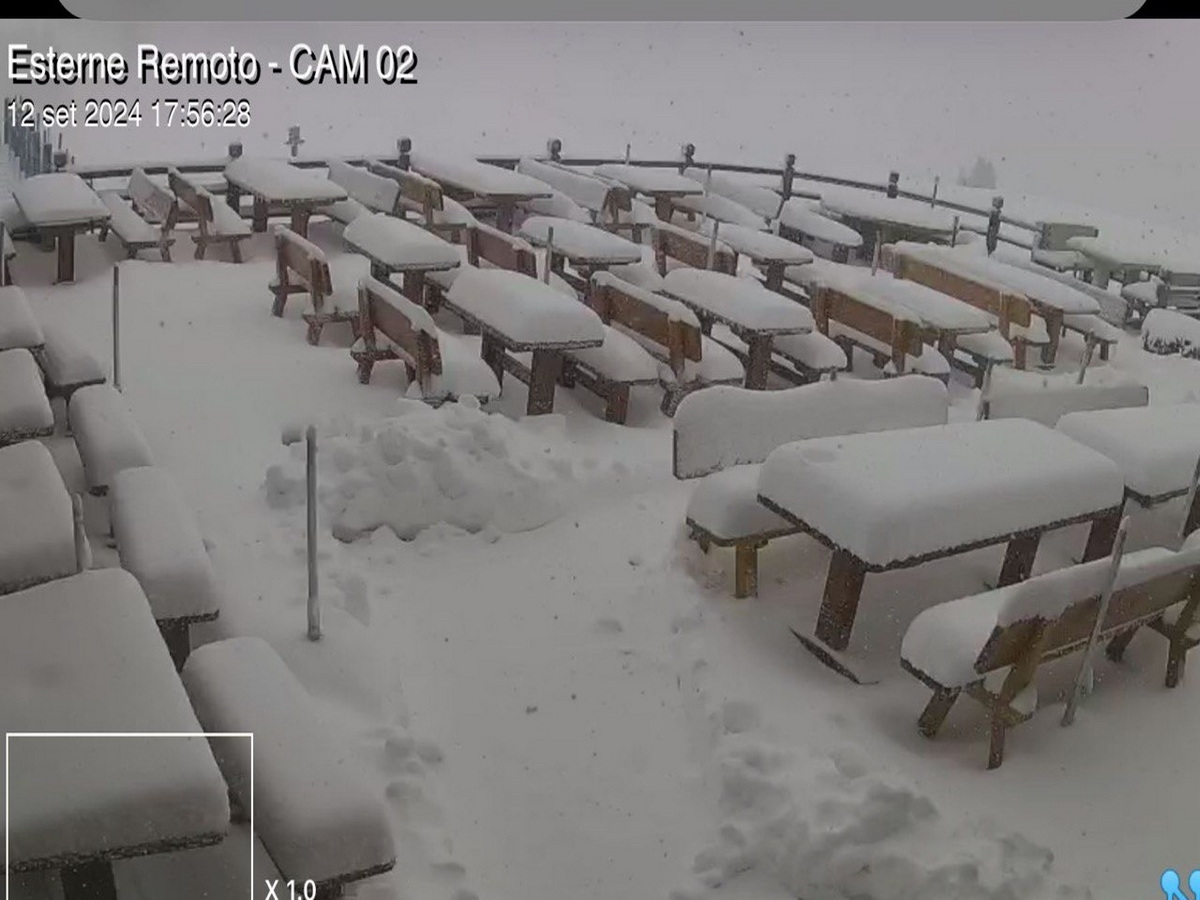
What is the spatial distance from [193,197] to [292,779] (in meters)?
5.89

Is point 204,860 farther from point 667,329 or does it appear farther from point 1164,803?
point 667,329

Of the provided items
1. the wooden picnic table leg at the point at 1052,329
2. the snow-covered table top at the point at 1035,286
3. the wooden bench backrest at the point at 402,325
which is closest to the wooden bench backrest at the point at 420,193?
the wooden bench backrest at the point at 402,325

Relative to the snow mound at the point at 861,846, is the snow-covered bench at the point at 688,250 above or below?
above

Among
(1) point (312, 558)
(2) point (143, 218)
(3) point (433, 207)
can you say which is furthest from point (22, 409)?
(2) point (143, 218)

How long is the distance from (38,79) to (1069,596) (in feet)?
11.5

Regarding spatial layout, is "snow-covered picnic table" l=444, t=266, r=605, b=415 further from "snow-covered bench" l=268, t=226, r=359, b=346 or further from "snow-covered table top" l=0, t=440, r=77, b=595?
"snow-covered table top" l=0, t=440, r=77, b=595

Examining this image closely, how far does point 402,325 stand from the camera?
15.5ft

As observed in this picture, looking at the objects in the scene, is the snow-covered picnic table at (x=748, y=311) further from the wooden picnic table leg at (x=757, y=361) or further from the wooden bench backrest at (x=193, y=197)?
the wooden bench backrest at (x=193, y=197)

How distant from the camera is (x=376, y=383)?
5.03m

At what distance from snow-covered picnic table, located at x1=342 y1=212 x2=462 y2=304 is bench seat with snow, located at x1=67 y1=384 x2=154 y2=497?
205 centimetres

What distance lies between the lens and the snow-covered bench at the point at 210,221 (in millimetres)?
7031

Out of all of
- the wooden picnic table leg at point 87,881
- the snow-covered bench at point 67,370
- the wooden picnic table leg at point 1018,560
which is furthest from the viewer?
the snow-covered bench at point 67,370

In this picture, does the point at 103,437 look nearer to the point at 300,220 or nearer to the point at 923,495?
the point at 923,495

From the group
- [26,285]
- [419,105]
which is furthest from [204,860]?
[419,105]
